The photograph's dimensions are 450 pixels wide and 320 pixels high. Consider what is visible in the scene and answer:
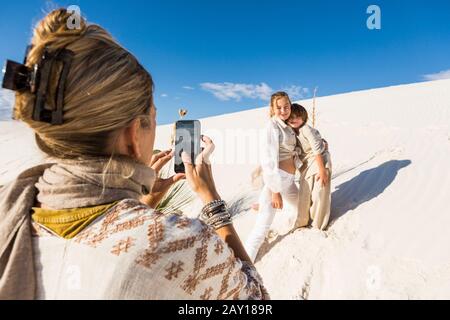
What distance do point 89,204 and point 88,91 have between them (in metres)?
0.30

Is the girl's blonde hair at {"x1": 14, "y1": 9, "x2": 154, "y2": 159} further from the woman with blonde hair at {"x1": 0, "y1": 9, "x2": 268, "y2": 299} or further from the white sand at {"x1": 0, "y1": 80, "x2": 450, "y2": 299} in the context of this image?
the white sand at {"x1": 0, "y1": 80, "x2": 450, "y2": 299}

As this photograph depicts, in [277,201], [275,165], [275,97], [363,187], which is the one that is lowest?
[277,201]

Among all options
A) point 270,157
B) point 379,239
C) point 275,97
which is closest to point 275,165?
point 270,157

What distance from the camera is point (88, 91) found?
1001 mm

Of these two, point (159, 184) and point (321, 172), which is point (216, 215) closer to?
point (159, 184)

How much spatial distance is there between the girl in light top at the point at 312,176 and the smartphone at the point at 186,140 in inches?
→ 106

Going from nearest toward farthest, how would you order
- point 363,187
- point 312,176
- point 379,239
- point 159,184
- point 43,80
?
point 43,80
point 159,184
point 379,239
point 312,176
point 363,187

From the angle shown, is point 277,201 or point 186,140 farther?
point 277,201

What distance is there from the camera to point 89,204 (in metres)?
1.05

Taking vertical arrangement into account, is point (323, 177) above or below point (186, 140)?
below

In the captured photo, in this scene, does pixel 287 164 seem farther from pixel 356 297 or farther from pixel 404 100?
pixel 404 100

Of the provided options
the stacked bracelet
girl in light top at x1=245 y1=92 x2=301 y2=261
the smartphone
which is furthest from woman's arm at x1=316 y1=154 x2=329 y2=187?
the stacked bracelet

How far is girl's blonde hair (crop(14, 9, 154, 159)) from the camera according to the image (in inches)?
39.6

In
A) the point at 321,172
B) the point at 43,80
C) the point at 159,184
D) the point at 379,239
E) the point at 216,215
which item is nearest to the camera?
the point at 43,80
